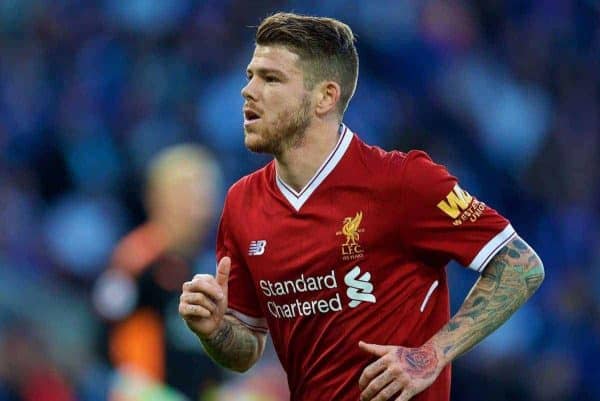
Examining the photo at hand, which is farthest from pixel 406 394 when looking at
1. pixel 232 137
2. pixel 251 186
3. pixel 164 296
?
pixel 232 137

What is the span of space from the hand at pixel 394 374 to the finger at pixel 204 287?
484 mm

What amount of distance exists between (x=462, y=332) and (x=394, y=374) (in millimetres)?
285

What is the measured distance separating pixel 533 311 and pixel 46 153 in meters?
3.45

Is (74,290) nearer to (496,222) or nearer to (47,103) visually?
(47,103)

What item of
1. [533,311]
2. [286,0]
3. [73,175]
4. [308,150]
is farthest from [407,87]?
[308,150]

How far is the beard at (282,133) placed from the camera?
13.7 feet

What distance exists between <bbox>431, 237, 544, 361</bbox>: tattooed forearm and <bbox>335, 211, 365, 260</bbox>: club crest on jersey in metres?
0.36

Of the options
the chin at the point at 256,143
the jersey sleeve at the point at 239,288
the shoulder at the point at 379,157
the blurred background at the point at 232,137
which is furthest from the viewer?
the blurred background at the point at 232,137

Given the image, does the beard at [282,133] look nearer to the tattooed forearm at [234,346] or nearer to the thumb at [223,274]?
the thumb at [223,274]

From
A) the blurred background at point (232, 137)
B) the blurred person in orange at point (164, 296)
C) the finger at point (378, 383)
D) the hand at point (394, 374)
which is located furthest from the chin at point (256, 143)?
the blurred background at point (232, 137)

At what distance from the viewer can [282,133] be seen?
4180 mm

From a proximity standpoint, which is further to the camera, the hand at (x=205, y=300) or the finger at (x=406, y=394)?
the hand at (x=205, y=300)

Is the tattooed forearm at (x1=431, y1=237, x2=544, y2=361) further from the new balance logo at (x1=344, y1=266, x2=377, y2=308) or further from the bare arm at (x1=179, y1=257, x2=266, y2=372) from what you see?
the bare arm at (x1=179, y1=257, x2=266, y2=372)

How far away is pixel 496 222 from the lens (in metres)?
3.97
